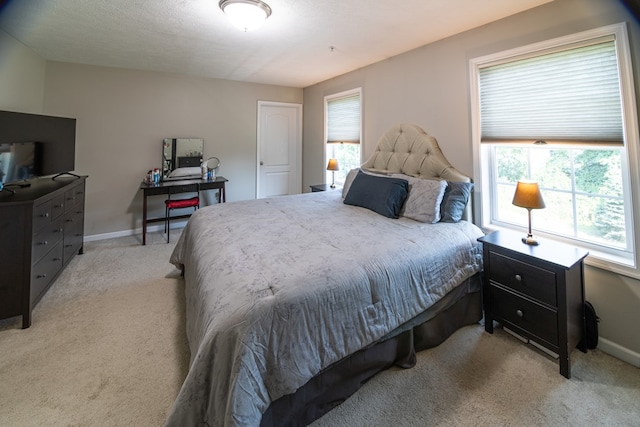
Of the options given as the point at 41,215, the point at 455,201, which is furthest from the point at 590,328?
the point at 41,215

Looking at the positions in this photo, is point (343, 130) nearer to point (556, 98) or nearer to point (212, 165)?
point (212, 165)

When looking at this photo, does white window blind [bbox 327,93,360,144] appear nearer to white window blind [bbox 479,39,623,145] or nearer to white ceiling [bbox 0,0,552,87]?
white ceiling [bbox 0,0,552,87]

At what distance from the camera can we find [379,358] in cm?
166

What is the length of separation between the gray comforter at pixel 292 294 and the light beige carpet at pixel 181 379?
1.17ft

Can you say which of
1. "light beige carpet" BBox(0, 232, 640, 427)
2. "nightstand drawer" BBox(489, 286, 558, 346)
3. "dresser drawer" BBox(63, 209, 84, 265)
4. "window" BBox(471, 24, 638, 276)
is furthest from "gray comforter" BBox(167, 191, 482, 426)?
"dresser drawer" BBox(63, 209, 84, 265)

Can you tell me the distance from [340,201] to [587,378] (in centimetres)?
229

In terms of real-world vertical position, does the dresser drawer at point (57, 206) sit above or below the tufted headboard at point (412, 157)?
below

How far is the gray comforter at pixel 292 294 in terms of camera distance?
1141 mm

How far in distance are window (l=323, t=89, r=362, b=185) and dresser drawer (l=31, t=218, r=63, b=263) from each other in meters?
3.44

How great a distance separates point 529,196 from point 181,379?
8.13 feet

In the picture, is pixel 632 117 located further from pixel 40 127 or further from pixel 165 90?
pixel 165 90

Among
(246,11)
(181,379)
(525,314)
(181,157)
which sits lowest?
(181,379)

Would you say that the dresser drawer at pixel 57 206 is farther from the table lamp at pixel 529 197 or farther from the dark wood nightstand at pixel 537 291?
the table lamp at pixel 529 197

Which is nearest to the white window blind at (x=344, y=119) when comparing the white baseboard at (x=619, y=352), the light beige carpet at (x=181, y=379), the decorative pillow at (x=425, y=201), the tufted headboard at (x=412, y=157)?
the tufted headboard at (x=412, y=157)
